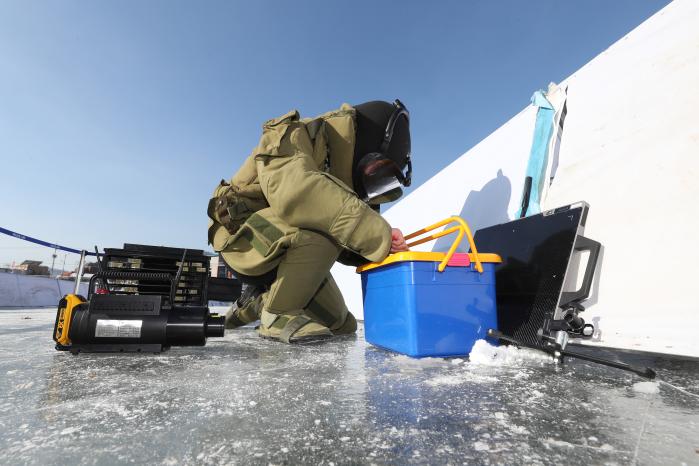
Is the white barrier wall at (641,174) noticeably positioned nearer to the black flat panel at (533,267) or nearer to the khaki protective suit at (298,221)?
the black flat panel at (533,267)

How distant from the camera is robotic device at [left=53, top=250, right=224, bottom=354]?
114 cm

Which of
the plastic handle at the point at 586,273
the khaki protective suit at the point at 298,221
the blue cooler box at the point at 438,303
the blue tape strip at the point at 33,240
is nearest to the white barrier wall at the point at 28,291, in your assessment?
the blue tape strip at the point at 33,240

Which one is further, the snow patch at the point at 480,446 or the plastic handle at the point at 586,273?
the plastic handle at the point at 586,273

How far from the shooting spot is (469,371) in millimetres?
1003

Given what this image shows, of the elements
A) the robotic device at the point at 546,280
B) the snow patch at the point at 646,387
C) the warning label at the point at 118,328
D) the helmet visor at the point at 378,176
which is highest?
the helmet visor at the point at 378,176

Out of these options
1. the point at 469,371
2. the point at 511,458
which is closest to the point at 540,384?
the point at 469,371

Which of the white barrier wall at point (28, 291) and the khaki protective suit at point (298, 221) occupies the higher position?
the khaki protective suit at point (298, 221)

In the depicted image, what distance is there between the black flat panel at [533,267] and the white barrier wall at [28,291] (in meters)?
6.98

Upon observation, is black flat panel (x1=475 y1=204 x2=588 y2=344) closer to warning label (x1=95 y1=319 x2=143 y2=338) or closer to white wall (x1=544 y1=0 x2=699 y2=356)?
white wall (x1=544 y1=0 x2=699 y2=356)

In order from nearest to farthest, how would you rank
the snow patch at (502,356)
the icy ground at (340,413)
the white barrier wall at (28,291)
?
the icy ground at (340,413) → the snow patch at (502,356) → the white barrier wall at (28,291)

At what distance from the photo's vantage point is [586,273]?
1.37 meters

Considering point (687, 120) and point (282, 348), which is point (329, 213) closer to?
point (282, 348)

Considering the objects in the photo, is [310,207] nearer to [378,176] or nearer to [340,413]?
[378,176]

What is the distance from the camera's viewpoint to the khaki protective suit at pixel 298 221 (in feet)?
4.43
